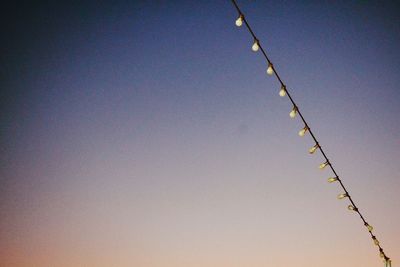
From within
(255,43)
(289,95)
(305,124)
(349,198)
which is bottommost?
(349,198)

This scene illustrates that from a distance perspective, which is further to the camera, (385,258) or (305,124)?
(385,258)

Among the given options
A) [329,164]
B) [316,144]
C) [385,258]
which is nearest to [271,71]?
[316,144]

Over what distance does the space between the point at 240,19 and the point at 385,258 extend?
7125 mm

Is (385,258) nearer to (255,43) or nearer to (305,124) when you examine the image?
(305,124)

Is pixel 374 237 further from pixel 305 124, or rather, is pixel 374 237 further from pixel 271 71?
pixel 271 71

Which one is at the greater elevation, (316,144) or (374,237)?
(316,144)

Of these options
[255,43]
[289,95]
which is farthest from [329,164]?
[255,43]

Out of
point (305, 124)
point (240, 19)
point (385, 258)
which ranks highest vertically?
point (240, 19)

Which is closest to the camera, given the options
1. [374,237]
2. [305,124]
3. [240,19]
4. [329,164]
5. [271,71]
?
[240,19]

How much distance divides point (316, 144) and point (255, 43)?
2.61 meters

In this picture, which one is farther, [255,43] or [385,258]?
[385,258]

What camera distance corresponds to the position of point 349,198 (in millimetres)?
6297

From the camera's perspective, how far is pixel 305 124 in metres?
5.61

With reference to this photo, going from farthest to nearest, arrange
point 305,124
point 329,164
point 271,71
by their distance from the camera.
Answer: point 329,164, point 305,124, point 271,71
